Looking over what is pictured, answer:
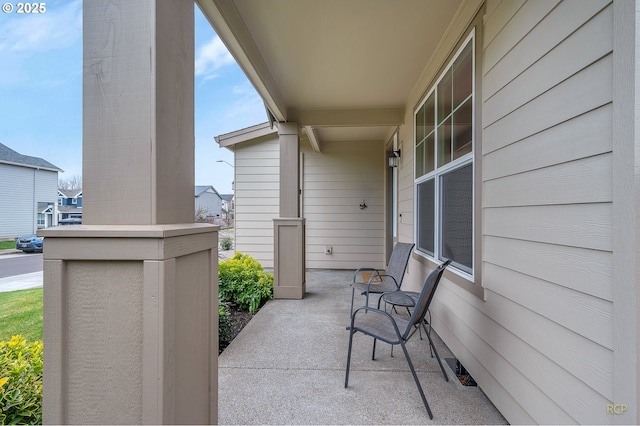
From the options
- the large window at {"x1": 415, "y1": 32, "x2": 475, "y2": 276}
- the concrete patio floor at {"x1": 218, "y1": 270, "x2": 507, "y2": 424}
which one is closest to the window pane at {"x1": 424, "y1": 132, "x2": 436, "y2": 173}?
the large window at {"x1": 415, "y1": 32, "x2": 475, "y2": 276}

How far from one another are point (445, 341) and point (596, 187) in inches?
77.7

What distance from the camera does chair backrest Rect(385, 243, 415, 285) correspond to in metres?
3.21

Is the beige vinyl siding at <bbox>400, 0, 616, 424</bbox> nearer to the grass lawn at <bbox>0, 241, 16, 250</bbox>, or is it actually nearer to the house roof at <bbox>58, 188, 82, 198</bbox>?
the house roof at <bbox>58, 188, 82, 198</bbox>

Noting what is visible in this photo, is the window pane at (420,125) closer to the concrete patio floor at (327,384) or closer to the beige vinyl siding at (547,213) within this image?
the beige vinyl siding at (547,213)

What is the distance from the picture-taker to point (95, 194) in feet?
3.04

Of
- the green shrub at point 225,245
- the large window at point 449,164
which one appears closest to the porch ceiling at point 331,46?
the large window at point 449,164

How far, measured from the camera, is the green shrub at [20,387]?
1272 millimetres

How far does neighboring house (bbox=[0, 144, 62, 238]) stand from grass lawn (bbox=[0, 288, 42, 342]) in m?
0.89

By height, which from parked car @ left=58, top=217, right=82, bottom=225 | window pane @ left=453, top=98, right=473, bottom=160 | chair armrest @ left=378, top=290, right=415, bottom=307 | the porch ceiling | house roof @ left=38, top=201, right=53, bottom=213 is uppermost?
the porch ceiling

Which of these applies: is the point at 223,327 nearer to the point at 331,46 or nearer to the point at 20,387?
the point at 20,387

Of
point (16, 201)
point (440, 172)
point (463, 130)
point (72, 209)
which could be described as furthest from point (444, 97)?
point (16, 201)

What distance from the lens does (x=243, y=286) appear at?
3871 mm

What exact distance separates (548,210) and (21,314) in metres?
4.39

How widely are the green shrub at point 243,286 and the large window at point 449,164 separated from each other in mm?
2210
